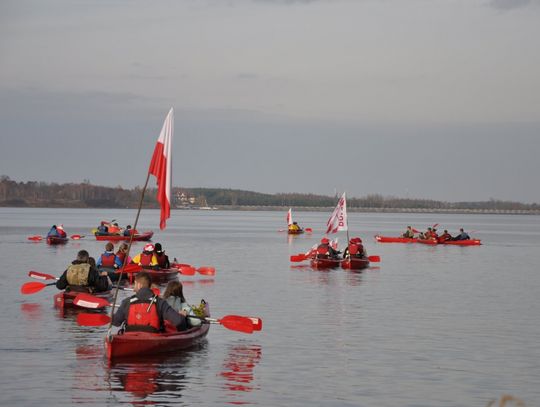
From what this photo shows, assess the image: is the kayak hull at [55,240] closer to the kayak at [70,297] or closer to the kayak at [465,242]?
the kayak at [465,242]

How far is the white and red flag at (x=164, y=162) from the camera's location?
19448 millimetres

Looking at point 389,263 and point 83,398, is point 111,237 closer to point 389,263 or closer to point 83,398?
point 389,263

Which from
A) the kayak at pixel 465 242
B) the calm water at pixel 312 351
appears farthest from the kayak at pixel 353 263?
the kayak at pixel 465 242

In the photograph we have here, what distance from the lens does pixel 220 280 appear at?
136 ft

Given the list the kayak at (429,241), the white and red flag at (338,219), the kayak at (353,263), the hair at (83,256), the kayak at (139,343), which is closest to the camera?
the kayak at (139,343)

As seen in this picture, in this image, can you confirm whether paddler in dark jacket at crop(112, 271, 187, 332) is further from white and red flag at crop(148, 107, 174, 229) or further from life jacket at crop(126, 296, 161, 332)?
white and red flag at crop(148, 107, 174, 229)

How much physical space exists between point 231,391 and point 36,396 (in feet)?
10.8

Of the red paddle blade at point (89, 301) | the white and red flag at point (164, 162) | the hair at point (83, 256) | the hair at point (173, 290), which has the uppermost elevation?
the white and red flag at point (164, 162)

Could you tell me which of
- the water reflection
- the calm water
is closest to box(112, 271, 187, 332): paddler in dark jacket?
the calm water

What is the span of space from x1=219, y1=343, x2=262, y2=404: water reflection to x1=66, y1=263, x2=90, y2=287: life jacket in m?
6.08

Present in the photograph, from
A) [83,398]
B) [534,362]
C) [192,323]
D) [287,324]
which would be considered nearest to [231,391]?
[83,398]

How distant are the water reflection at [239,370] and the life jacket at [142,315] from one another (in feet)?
5.35

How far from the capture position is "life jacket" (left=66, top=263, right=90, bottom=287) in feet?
87.7

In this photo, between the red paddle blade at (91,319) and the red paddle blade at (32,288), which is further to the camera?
the red paddle blade at (32,288)
